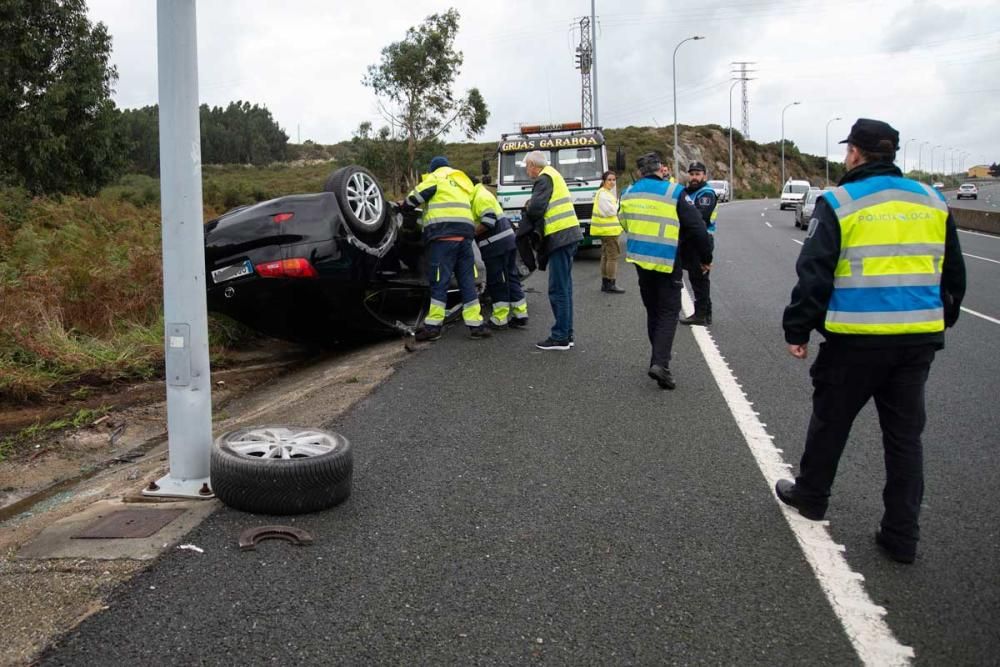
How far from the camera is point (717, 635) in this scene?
294cm

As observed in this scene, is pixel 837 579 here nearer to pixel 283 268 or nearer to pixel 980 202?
pixel 283 268

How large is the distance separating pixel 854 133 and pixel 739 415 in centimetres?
255

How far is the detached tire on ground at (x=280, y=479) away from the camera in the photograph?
384cm

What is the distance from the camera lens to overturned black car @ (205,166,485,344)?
22.7 feet

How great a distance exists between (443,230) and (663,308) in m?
2.49

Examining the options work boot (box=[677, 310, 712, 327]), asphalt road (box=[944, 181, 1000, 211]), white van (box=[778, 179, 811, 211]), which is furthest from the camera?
asphalt road (box=[944, 181, 1000, 211])

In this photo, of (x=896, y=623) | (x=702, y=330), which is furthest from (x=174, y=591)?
(x=702, y=330)

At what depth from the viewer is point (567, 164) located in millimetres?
16766

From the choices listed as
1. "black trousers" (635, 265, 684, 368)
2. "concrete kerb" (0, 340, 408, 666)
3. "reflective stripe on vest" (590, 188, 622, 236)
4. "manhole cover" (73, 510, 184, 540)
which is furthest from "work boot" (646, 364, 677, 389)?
"reflective stripe on vest" (590, 188, 622, 236)

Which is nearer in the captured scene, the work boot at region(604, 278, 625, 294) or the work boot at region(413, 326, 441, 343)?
the work boot at region(413, 326, 441, 343)

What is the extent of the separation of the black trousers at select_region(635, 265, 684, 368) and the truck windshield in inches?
393

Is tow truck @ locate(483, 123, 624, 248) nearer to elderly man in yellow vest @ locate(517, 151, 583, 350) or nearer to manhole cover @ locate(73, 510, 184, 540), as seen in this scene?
elderly man in yellow vest @ locate(517, 151, 583, 350)

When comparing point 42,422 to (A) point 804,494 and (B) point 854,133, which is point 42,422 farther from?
(B) point 854,133

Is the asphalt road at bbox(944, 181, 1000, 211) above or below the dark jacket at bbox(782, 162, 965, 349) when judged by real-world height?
above
